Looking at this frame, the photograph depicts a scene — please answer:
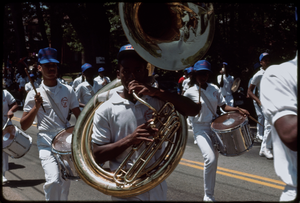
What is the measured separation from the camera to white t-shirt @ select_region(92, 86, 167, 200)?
8.68ft

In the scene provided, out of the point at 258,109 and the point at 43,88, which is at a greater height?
the point at 43,88

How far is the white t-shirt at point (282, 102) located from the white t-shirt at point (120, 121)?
93 centimetres

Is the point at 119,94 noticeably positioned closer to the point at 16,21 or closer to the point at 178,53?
the point at 178,53

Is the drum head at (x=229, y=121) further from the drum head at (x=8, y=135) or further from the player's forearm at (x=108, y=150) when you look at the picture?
the drum head at (x=8, y=135)

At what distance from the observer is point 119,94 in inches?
109

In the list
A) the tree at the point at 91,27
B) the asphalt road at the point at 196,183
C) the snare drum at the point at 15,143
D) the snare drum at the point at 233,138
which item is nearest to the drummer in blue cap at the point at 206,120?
the snare drum at the point at 233,138

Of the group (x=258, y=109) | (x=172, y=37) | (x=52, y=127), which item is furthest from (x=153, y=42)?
(x=258, y=109)

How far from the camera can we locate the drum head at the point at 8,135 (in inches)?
197

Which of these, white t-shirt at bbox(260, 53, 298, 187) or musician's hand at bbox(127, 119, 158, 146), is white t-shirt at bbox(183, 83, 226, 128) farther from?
white t-shirt at bbox(260, 53, 298, 187)

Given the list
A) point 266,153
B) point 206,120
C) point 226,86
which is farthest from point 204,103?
point 226,86

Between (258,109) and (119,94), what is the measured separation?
6.15m

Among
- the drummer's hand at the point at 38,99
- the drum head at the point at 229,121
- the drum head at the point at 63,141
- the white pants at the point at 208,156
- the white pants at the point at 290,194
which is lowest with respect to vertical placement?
the white pants at the point at 208,156

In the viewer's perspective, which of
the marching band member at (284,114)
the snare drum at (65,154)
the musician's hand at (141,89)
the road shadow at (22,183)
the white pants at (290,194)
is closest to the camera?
the marching band member at (284,114)

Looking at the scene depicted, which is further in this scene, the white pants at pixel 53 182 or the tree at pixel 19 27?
the tree at pixel 19 27
